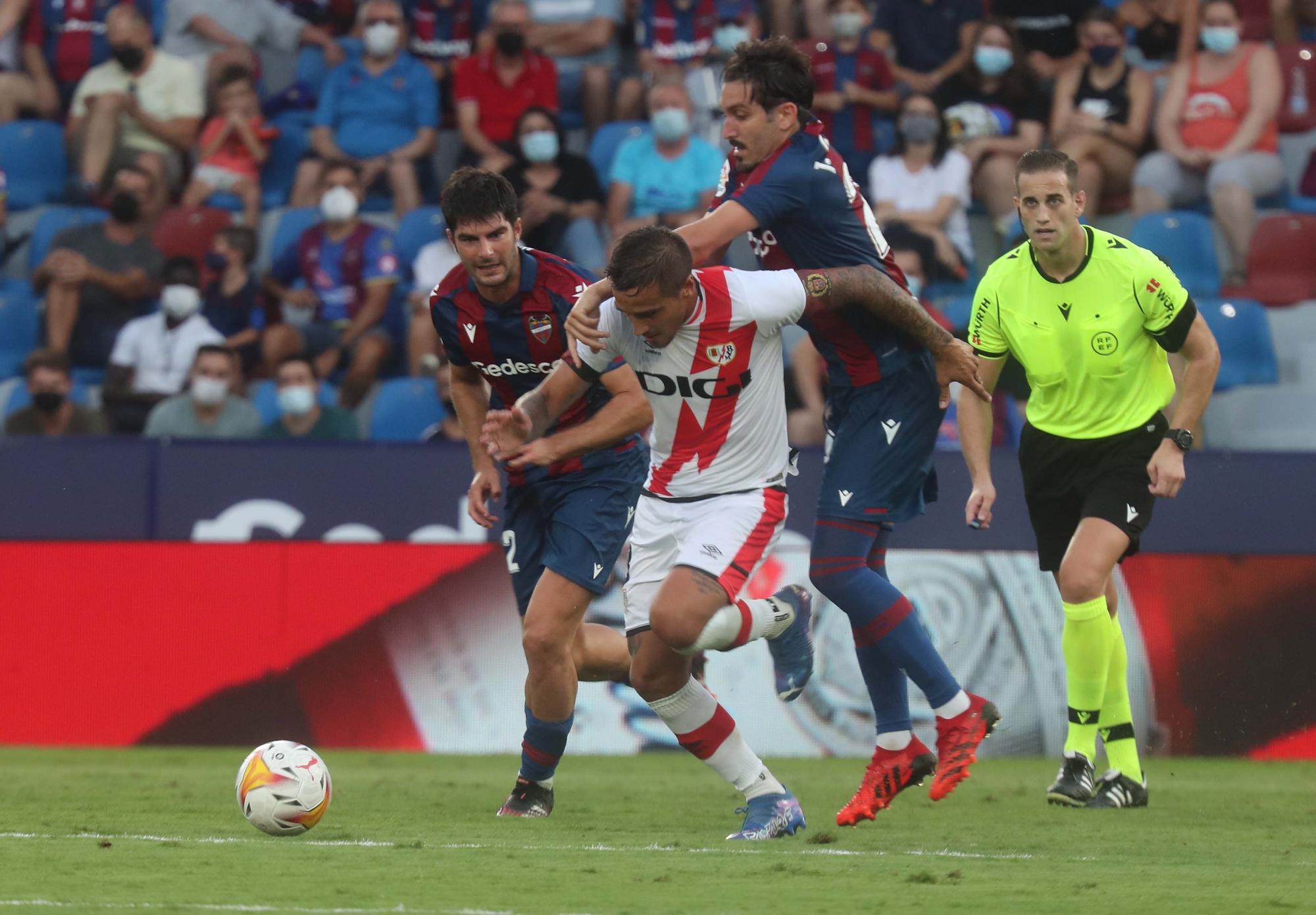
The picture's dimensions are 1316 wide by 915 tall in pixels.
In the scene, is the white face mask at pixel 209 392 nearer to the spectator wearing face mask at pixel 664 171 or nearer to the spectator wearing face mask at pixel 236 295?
the spectator wearing face mask at pixel 236 295

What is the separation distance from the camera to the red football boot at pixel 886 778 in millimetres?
6602

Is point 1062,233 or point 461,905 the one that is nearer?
point 461,905

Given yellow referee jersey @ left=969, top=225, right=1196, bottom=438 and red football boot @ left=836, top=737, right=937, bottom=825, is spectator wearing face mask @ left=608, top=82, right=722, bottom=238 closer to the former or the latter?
yellow referee jersey @ left=969, top=225, right=1196, bottom=438

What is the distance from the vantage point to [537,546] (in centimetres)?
731

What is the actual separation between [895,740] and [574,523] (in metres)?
1.45

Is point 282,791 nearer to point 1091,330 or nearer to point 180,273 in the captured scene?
point 1091,330

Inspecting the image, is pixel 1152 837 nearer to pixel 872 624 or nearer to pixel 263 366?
pixel 872 624

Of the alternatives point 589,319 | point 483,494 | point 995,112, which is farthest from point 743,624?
point 995,112

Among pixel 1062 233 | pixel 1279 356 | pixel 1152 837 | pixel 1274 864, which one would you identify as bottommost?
pixel 1279 356

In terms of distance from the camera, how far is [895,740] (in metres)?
6.82

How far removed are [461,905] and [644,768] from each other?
4834 mm

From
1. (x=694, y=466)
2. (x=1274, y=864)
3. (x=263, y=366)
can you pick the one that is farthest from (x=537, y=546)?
(x=263, y=366)

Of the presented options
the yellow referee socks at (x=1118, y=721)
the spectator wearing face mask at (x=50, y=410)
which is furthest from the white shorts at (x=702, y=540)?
the spectator wearing face mask at (x=50, y=410)

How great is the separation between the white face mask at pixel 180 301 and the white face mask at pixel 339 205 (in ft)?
3.91
